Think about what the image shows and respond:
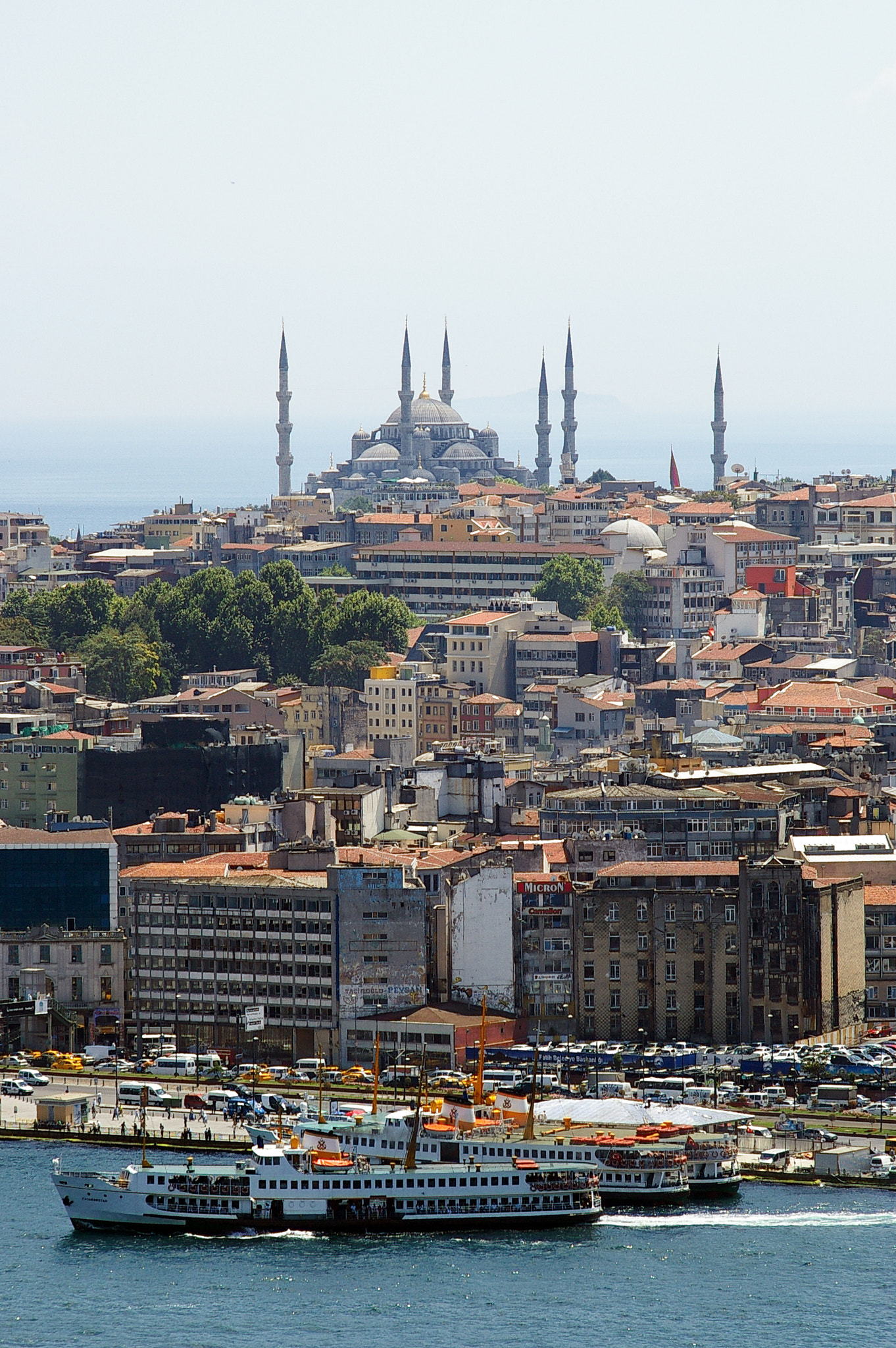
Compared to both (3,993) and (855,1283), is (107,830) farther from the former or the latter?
(855,1283)

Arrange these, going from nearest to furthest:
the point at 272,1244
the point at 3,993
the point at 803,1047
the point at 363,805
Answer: the point at 272,1244
the point at 803,1047
the point at 3,993
the point at 363,805

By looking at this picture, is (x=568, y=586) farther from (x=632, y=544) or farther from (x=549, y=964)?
(x=549, y=964)

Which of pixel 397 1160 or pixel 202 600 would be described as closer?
pixel 397 1160

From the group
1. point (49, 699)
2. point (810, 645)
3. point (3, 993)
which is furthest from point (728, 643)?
point (3, 993)

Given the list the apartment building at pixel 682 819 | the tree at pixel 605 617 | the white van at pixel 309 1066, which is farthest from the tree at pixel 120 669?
the white van at pixel 309 1066

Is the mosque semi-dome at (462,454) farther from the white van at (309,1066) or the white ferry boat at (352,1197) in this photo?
the white ferry boat at (352,1197)

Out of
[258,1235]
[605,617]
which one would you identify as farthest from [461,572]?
[258,1235]
